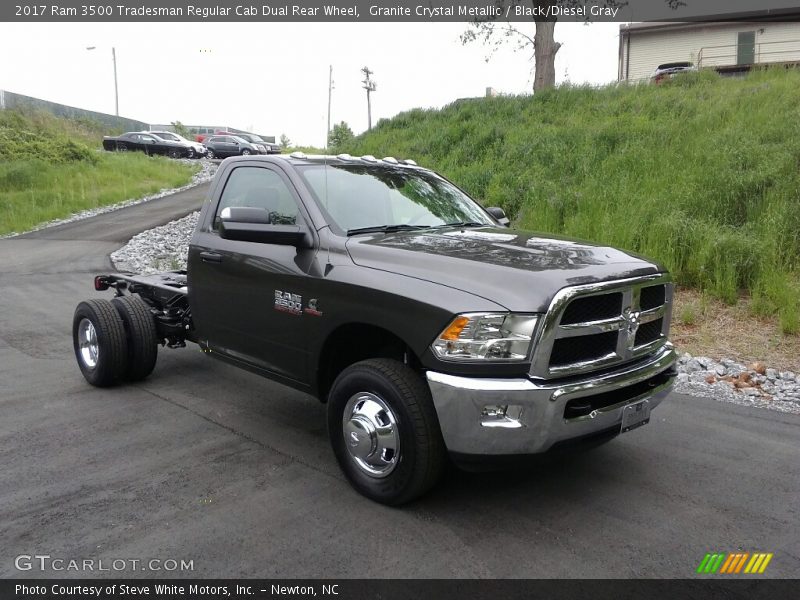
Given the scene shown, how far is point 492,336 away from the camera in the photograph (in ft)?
10.4

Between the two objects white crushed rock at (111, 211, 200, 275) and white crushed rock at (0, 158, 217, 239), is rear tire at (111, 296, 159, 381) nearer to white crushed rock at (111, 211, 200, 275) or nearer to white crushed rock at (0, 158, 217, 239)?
white crushed rock at (111, 211, 200, 275)

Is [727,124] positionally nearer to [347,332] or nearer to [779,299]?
[779,299]

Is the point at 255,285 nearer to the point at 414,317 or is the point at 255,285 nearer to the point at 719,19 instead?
the point at 414,317

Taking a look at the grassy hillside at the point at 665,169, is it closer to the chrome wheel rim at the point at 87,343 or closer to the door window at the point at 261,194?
the door window at the point at 261,194

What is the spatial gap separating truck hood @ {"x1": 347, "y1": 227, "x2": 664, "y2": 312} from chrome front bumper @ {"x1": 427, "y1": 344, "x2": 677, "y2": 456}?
403 millimetres

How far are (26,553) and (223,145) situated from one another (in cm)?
3726

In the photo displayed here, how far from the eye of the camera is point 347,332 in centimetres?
394

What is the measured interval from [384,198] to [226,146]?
1404 inches

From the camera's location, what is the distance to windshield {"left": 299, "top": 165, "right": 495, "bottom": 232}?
436 centimetres

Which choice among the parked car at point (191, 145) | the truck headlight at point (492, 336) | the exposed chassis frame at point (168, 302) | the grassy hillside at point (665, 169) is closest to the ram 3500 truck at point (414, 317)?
the truck headlight at point (492, 336)

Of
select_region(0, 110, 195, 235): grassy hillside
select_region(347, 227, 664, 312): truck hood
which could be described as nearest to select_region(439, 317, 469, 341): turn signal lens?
select_region(347, 227, 664, 312): truck hood

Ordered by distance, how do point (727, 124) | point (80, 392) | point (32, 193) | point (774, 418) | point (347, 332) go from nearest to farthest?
point (347, 332) < point (774, 418) < point (80, 392) < point (727, 124) < point (32, 193)

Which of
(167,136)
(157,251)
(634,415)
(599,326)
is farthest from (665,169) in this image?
(167,136)

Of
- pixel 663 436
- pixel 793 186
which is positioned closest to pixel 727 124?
pixel 793 186
